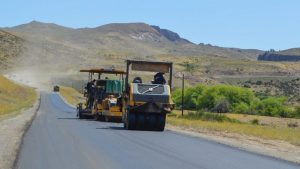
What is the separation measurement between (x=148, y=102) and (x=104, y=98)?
10.4m

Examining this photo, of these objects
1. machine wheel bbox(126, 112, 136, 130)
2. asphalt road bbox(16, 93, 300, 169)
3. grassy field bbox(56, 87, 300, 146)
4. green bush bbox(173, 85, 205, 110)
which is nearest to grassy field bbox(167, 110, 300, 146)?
grassy field bbox(56, 87, 300, 146)

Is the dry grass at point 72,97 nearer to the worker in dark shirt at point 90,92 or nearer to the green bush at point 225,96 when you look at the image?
the green bush at point 225,96

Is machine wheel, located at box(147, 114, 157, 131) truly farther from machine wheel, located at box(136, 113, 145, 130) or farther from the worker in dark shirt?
the worker in dark shirt

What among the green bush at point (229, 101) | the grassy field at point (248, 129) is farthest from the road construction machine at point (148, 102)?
the green bush at point (229, 101)

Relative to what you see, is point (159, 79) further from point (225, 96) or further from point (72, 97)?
point (72, 97)

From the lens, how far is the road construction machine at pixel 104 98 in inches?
1555

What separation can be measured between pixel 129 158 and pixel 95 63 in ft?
567

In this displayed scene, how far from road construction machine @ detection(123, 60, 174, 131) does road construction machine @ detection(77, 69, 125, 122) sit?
607 cm

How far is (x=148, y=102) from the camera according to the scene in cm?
3144

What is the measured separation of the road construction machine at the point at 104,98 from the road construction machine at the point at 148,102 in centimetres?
607

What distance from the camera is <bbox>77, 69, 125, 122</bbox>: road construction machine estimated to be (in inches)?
1555

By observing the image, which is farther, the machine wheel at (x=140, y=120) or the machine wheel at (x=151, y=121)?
the machine wheel at (x=151, y=121)

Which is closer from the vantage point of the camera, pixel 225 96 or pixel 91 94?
pixel 91 94

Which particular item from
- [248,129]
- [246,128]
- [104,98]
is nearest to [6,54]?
[104,98]
